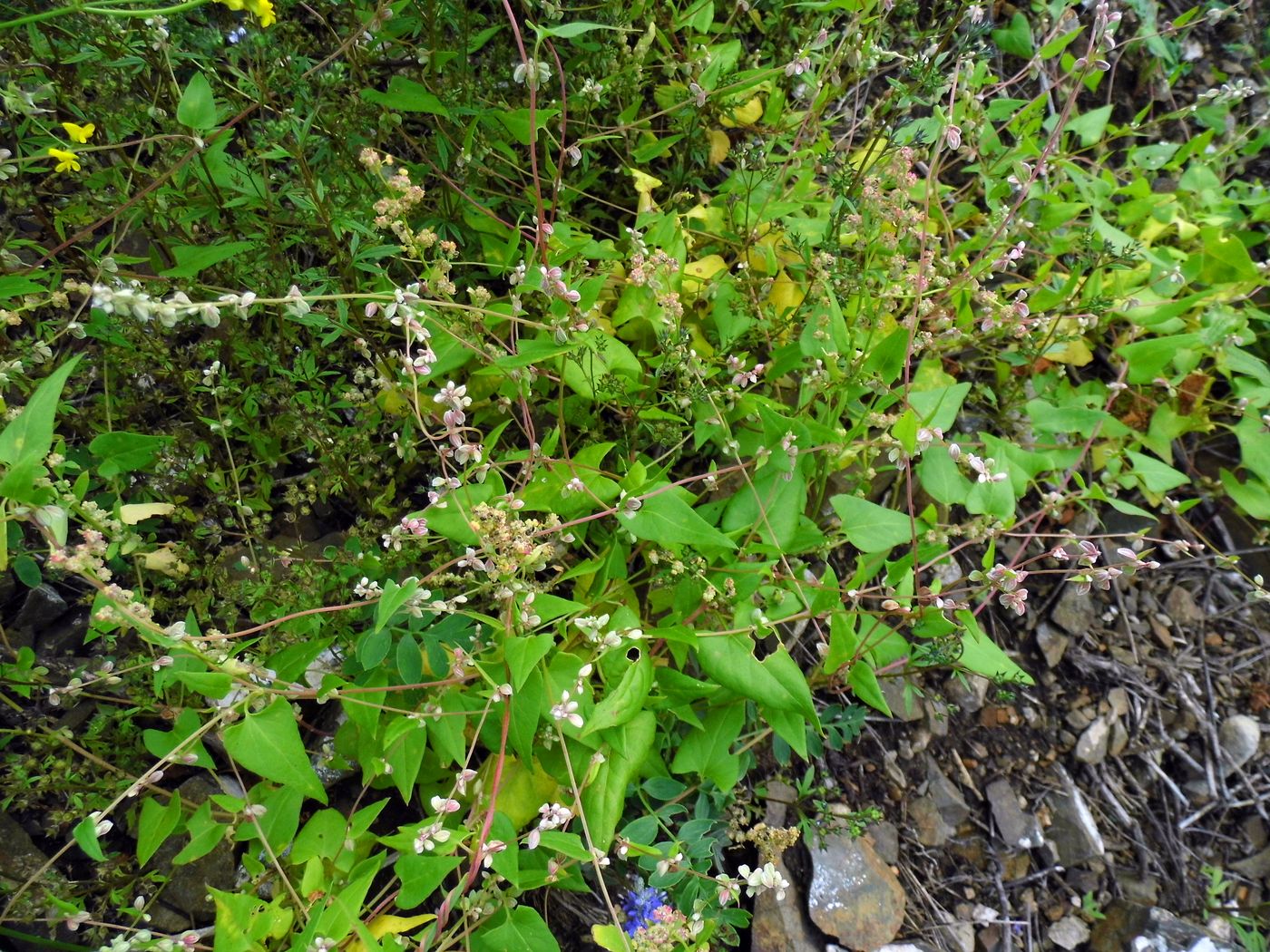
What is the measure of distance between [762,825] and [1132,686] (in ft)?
5.50

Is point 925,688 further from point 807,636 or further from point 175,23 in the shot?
point 175,23

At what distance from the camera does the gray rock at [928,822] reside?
256 cm

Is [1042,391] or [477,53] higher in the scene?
[477,53]

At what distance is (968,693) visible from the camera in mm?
2709

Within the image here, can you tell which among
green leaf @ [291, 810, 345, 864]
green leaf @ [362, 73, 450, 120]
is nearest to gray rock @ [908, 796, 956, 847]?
green leaf @ [291, 810, 345, 864]

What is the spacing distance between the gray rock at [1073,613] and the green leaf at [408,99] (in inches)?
99.1

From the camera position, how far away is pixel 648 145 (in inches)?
95.9

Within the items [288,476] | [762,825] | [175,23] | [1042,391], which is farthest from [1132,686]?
[175,23]

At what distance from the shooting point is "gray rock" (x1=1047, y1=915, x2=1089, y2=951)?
8.43ft

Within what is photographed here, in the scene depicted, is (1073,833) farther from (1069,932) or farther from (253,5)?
(253,5)

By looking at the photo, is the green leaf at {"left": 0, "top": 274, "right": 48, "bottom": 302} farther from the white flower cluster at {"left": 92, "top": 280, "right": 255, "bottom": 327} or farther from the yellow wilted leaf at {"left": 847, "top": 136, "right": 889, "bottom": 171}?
the yellow wilted leaf at {"left": 847, "top": 136, "right": 889, "bottom": 171}

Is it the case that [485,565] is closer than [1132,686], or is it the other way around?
[485,565]

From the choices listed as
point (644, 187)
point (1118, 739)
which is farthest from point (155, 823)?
point (1118, 739)

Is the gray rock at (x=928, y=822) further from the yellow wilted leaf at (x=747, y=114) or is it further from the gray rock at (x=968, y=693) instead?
the yellow wilted leaf at (x=747, y=114)
